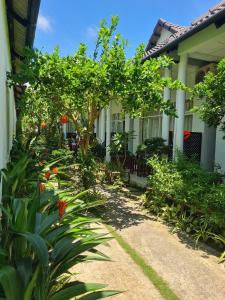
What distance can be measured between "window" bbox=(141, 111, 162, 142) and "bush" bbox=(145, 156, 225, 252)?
19.2ft

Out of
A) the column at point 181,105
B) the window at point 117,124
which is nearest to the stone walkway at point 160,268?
the column at point 181,105

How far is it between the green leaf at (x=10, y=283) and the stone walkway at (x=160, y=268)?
172cm

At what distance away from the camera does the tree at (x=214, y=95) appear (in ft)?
18.0

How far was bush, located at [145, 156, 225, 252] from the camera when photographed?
18.4 feet

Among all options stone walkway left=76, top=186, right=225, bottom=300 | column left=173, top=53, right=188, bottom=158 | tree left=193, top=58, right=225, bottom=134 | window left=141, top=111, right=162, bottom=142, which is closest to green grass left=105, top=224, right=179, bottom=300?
stone walkway left=76, top=186, right=225, bottom=300

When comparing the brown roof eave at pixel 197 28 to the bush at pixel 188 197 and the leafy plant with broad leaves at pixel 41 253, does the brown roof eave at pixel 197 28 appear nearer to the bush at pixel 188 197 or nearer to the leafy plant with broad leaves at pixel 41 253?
the bush at pixel 188 197

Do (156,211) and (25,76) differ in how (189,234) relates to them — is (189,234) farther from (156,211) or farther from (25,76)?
(25,76)

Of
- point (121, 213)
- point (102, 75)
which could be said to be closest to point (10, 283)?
point (102, 75)

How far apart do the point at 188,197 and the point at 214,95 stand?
2.11m

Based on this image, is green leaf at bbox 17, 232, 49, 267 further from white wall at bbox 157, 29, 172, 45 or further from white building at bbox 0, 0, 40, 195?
white wall at bbox 157, 29, 172, 45

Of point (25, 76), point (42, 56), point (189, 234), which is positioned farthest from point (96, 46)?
point (189, 234)

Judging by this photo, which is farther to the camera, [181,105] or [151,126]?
[151,126]

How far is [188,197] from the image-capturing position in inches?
252

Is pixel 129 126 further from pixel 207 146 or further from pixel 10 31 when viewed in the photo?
pixel 10 31
